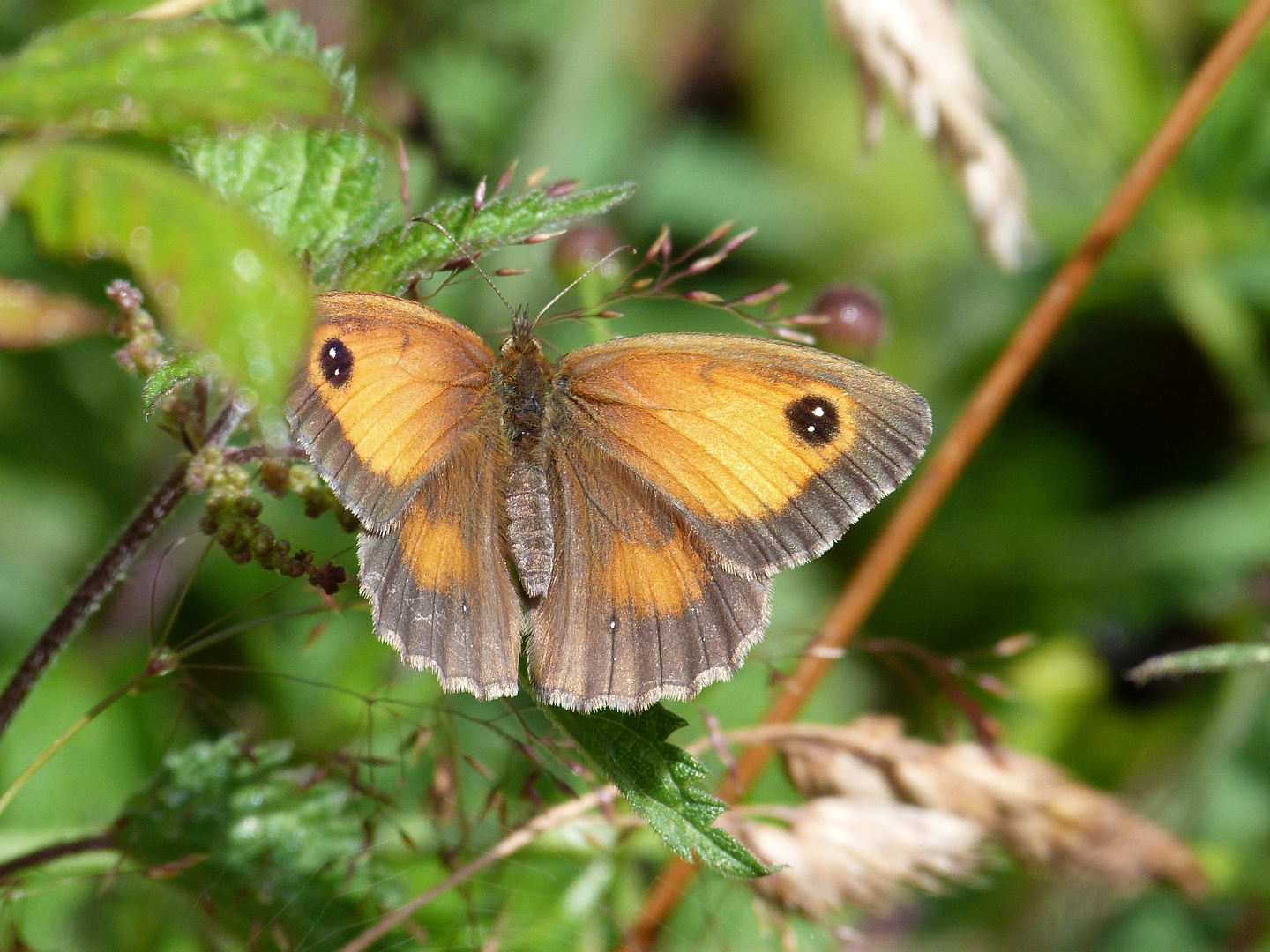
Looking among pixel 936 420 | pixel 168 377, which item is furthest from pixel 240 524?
pixel 936 420

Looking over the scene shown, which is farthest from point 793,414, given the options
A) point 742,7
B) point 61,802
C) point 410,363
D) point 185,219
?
point 742,7

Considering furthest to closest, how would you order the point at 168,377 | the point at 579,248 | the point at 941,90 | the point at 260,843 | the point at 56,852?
the point at 941,90, the point at 579,248, the point at 260,843, the point at 56,852, the point at 168,377

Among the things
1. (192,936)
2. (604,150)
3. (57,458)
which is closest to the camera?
(192,936)

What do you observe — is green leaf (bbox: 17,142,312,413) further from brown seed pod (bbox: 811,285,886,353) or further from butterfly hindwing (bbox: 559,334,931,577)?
brown seed pod (bbox: 811,285,886,353)

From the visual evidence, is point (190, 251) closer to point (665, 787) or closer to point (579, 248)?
point (665, 787)

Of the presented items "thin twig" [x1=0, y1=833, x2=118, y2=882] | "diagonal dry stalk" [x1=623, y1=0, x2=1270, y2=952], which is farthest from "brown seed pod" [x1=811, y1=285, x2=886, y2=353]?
"thin twig" [x1=0, y1=833, x2=118, y2=882]

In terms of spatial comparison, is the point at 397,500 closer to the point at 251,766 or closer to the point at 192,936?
the point at 251,766
